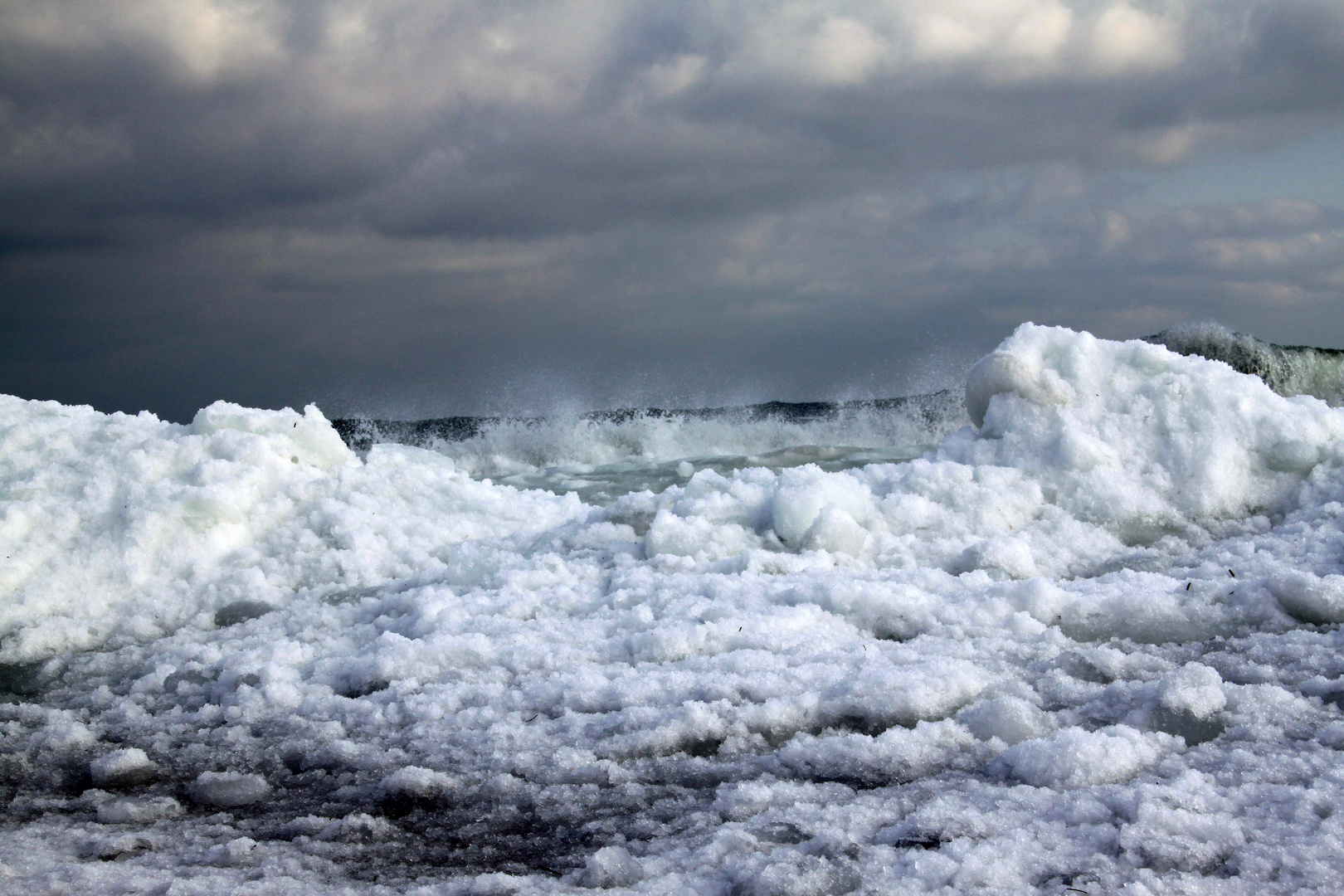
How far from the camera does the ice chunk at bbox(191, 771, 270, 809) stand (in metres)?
2.94

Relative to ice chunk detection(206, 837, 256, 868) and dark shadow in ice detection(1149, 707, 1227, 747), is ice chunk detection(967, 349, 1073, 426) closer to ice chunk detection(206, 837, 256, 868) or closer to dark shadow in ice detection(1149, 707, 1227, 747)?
dark shadow in ice detection(1149, 707, 1227, 747)

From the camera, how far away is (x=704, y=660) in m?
3.65

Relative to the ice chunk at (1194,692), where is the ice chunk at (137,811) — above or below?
below

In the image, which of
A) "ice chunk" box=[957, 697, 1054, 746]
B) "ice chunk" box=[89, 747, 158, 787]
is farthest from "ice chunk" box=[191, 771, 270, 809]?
"ice chunk" box=[957, 697, 1054, 746]

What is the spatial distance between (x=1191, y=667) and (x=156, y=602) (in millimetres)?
4564

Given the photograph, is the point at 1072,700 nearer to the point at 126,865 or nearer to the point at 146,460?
the point at 126,865

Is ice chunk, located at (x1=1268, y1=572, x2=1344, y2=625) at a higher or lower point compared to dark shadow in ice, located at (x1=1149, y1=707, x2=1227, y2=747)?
higher

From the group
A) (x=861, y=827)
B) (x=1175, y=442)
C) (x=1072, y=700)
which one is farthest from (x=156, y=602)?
(x=1175, y=442)

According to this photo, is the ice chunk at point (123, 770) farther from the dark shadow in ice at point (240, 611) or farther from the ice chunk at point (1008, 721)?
the ice chunk at point (1008, 721)

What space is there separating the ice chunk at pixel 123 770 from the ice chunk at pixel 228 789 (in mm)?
233

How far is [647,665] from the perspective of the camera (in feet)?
12.0

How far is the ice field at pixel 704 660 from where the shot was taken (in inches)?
93.9

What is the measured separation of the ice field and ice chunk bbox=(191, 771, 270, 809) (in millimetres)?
24

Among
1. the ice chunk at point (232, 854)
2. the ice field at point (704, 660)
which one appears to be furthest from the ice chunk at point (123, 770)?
the ice chunk at point (232, 854)
